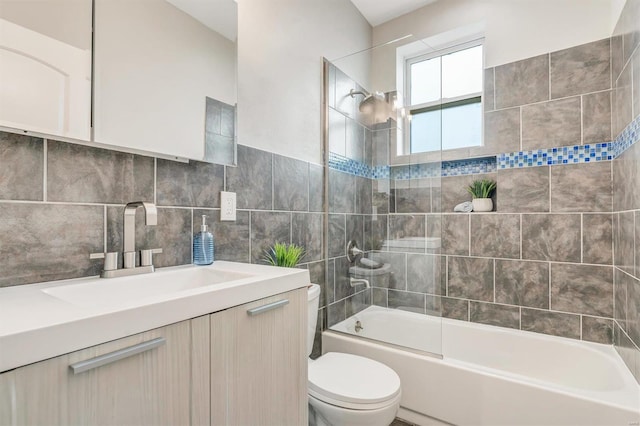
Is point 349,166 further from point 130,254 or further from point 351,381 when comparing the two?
point 130,254

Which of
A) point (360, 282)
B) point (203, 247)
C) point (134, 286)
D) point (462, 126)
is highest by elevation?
point (462, 126)

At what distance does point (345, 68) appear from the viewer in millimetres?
2363

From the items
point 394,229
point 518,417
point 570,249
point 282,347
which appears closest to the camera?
point 282,347

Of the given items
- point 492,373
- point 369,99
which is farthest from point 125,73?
point 492,373

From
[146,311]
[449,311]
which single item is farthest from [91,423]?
→ [449,311]

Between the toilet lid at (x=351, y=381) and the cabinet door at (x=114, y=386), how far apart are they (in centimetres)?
81

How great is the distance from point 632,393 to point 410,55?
2.24m

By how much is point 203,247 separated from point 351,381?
35.4 inches

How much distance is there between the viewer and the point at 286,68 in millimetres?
1871

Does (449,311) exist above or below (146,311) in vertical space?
below

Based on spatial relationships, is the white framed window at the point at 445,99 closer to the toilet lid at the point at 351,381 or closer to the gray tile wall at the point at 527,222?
the gray tile wall at the point at 527,222

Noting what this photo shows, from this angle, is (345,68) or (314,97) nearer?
(314,97)

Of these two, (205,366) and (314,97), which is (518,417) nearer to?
(205,366)

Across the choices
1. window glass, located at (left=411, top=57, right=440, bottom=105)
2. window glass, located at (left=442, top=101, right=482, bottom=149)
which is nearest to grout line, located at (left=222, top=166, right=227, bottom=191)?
window glass, located at (left=411, top=57, right=440, bottom=105)
